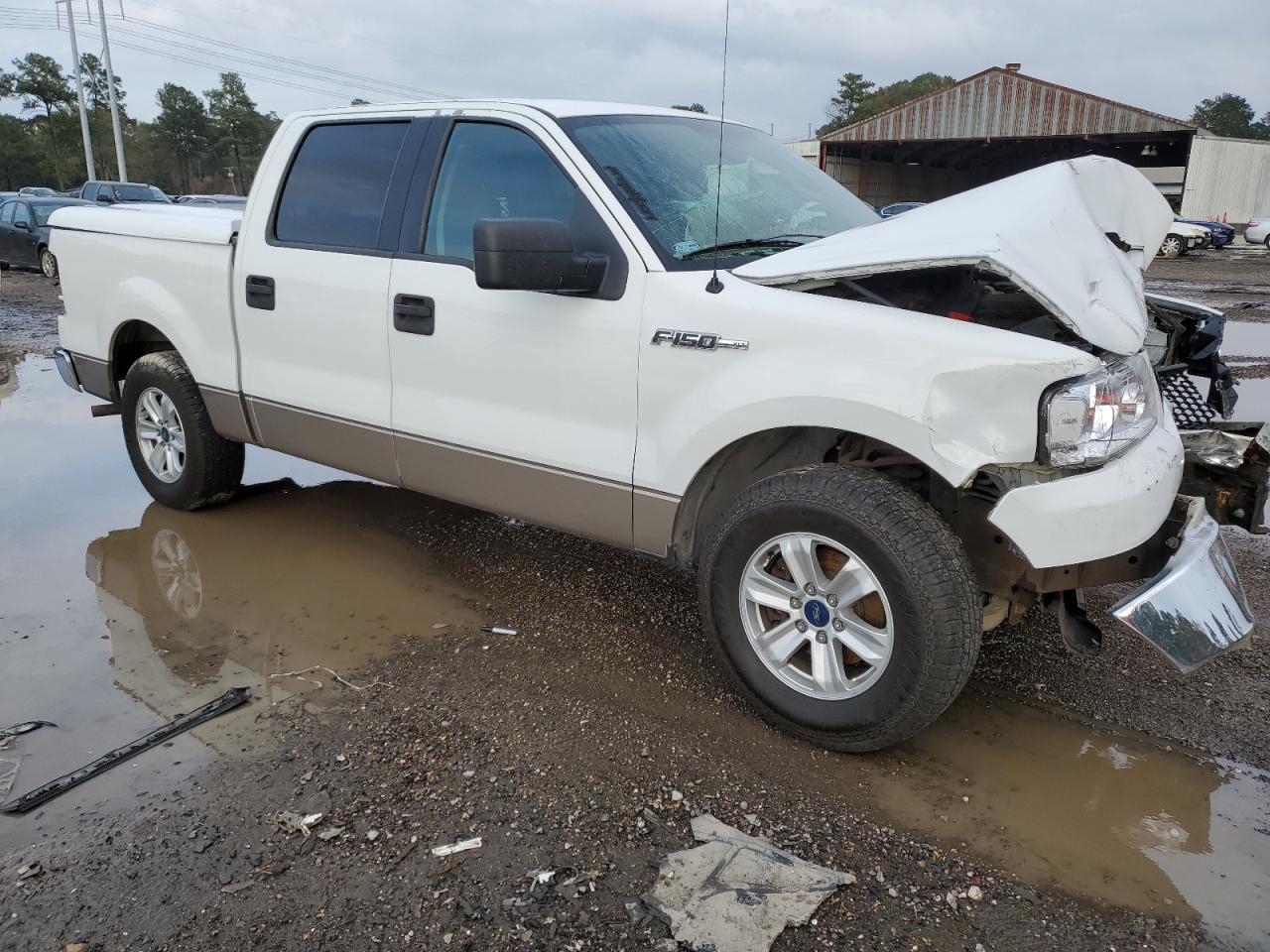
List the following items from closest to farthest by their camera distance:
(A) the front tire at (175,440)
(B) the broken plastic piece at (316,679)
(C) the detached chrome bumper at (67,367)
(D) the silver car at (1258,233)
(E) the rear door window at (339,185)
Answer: (B) the broken plastic piece at (316,679) → (E) the rear door window at (339,185) → (A) the front tire at (175,440) → (C) the detached chrome bumper at (67,367) → (D) the silver car at (1258,233)

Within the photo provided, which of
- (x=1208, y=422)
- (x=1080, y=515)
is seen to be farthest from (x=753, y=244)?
(x=1208, y=422)

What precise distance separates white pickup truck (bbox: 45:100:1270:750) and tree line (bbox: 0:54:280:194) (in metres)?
76.1

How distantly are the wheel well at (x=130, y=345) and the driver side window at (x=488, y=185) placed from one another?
225 centimetres

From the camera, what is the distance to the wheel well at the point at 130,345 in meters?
5.27

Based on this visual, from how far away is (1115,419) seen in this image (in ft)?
8.78

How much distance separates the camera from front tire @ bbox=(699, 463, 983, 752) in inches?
107

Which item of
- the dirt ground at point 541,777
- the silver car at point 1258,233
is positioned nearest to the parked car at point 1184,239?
the silver car at point 1258,233

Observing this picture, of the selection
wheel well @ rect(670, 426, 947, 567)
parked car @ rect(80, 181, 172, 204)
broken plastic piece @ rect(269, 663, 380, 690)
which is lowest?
broken plastic piece @ rect(269, 663, 380, 690)

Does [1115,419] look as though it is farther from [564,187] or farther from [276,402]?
[276,402]

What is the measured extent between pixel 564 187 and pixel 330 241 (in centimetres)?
128

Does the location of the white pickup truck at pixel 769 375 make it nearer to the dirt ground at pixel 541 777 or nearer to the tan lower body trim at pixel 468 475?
the tan lower body trim at pixel 468 475

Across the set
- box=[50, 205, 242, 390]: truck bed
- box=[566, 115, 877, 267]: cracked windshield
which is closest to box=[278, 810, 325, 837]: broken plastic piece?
box=[566, 115, 877, 267]: cracked windshield

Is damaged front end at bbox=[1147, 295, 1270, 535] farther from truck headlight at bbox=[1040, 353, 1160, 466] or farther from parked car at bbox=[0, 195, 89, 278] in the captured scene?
parked car at bbox=[0, 195, 89, 278]

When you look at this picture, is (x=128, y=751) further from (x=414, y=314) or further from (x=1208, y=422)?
(x=1208, y=422)
